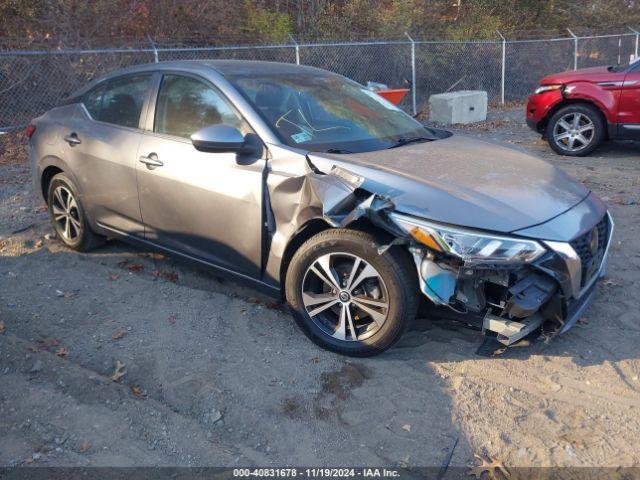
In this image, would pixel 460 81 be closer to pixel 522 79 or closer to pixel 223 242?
pixel 522 79

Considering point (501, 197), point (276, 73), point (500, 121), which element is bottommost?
point (500, 121)

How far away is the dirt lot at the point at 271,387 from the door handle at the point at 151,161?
0.98m

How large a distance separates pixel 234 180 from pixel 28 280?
2.16 meters

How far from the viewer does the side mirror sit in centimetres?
362

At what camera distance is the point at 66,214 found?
5.22 metres

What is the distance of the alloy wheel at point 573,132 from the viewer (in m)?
8.54

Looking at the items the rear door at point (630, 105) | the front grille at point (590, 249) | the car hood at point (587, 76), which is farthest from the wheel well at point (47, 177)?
the rear door at point (630, 105)

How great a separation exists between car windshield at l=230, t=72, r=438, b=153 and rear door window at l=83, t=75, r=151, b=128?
914 millimetres

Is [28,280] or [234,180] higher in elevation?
[234,180]

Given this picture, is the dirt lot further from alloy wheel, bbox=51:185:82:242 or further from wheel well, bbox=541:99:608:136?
wheel well, bbox=541:99:608:136

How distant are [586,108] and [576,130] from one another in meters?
0.34

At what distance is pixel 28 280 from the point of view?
4.74 m

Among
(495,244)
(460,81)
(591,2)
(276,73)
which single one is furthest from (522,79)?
(495,244)

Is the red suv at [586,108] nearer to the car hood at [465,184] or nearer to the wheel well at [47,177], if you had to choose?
the car hood at [465,184]
